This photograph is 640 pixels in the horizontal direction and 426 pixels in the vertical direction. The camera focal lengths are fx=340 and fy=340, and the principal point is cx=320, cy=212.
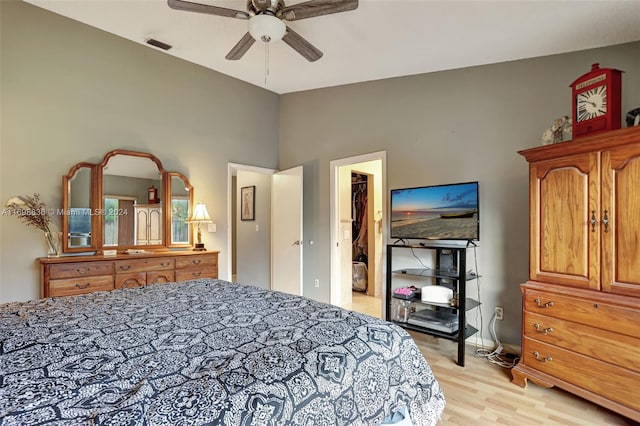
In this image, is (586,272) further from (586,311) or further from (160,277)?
(160,277)

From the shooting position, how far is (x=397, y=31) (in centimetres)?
280

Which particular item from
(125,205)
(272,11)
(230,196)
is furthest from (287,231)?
(272,11)

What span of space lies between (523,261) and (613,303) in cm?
102

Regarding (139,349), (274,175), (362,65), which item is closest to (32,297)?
(139,349)

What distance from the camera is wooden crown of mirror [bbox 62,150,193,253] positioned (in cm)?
332

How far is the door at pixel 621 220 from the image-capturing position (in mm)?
1965

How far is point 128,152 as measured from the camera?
3.64m

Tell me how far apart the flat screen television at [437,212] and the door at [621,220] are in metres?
1.00

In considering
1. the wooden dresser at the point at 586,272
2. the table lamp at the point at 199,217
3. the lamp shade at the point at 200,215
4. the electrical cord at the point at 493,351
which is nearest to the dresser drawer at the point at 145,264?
the table lamp at the point at 199,217

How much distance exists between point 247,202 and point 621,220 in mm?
4657

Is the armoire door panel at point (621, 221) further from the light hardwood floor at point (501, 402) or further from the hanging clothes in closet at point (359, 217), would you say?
the hanging clothes in closet at point (359, 217)

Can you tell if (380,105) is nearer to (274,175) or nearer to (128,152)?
(274,175)

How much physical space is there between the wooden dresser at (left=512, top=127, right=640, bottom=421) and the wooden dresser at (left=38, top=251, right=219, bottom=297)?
3.21m

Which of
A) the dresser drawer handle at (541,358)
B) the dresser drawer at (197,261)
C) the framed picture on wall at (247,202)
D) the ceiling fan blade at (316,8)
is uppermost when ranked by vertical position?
the ceiling fan blade at (316,8)
